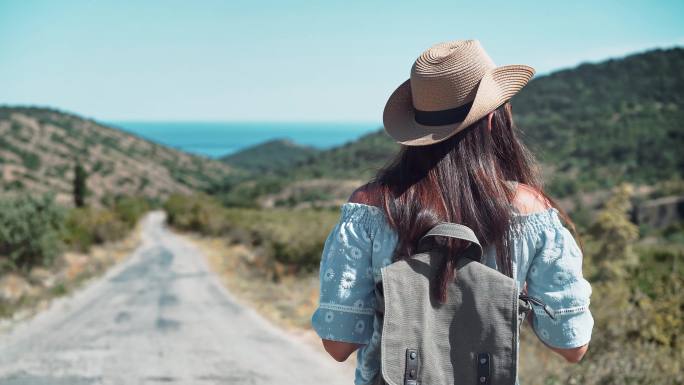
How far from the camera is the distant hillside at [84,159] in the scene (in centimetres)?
6975

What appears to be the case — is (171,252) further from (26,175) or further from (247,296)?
(26,175)

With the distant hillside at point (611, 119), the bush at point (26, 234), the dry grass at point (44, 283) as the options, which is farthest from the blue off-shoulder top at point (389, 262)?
the distant hillside at point (611, 119)

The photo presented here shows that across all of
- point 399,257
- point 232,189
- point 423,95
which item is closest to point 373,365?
point 399,257

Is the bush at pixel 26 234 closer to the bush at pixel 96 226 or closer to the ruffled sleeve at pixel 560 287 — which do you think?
the bush at pixel 96 226

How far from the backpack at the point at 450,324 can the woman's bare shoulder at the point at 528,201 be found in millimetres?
229

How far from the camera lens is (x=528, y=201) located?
159cm

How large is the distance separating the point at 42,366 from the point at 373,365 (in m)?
5.69

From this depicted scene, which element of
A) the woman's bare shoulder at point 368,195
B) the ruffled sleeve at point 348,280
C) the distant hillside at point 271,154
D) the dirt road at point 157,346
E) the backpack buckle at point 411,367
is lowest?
the distant hillside at point 271,154

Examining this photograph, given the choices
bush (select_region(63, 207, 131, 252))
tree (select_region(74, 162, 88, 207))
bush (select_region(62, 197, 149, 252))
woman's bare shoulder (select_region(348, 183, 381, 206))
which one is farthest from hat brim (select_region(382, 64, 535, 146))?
tree (select_region(74, 162, 88, 207))

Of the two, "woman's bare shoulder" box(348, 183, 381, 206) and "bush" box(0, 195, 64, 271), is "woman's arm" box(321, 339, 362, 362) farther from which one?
"bush" box(0, 195, 64, 271)

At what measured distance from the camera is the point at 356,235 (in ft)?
5.13

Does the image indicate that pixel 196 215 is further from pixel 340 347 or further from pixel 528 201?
pixel 528 201

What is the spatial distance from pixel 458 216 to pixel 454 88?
38 cm

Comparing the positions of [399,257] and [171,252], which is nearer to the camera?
[399,257]
